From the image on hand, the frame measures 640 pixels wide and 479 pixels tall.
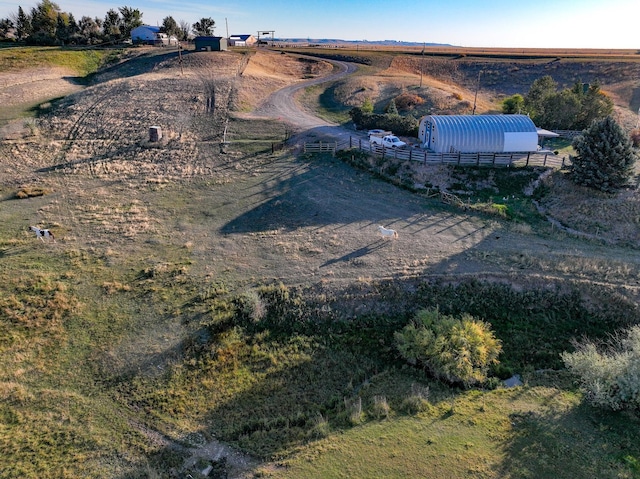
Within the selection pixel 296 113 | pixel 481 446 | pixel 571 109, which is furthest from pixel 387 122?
pixel 481 446

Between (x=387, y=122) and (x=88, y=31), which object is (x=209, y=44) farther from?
(x=387, y=122)

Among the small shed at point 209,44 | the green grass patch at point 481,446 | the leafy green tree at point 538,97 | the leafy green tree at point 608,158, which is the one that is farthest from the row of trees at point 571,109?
the small shed at point 209,44

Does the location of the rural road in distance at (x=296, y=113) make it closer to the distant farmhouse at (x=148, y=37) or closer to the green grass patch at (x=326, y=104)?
the green grass patch at (x=326, y=104)

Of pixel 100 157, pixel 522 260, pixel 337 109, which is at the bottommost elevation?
pixel 522 260

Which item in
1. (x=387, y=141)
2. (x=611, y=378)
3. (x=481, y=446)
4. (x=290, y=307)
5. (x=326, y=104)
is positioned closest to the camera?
(x=481, y=446)

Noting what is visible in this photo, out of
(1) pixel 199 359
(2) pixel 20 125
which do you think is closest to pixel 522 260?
(1) pixel 199 359

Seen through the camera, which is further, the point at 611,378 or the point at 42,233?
the point at 42,233

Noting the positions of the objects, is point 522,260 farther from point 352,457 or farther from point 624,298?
point 352,457
